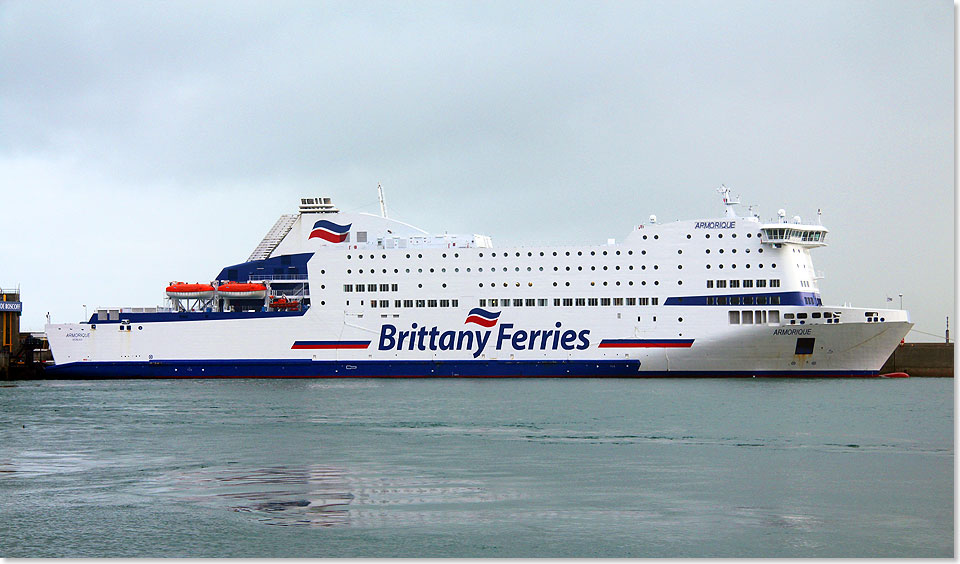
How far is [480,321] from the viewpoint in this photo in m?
34.1

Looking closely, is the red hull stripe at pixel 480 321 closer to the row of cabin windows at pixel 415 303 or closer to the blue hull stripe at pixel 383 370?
the row of cabin windows at pixel 415 303

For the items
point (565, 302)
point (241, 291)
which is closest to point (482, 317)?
point (565, 302)

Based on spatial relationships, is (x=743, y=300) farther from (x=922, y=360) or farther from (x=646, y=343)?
(x=922, y=360)

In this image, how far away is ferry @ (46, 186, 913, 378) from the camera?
32969mm

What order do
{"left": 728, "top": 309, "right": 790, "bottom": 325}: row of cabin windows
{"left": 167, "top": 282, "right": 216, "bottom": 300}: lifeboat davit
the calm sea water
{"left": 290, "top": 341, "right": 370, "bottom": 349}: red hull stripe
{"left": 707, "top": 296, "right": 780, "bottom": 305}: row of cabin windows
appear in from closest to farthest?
the calm sea water < {"left": 728, "top": 309, "right": 790, "bottom": 325}: row of cabin windows < {"left": 707, "top": 296, "right": 780, "bottom": 305}: row of cabin windows < {"left": 290, "top": 341, "right": 370, "bottom": 349}: red hull stripe < {"left": 167, "top": 282, "right": 216, "bottom": 300}: lifeboat davit

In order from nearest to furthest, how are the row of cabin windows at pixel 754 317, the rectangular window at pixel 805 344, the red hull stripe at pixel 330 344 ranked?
the rectangular window at pixel 805 344 < the row of cabin windows at pixel 754 317 < the red hull stripe at pixel 330 344

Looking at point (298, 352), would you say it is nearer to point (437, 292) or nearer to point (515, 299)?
point (437, 292)

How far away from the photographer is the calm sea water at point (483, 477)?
11.0 m

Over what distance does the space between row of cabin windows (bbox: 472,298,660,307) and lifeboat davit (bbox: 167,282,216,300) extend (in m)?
9.63

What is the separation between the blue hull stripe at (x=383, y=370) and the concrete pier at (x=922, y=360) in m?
6.66

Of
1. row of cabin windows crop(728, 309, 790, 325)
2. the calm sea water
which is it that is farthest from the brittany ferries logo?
the calm sea water

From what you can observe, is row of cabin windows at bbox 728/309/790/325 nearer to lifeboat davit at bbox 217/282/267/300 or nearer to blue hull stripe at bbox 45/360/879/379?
blue hull stripe at bbox 45/360/879/379

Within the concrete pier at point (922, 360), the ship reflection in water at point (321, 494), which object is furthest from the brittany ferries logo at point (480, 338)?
the ship reflection in water at point (321, 494)

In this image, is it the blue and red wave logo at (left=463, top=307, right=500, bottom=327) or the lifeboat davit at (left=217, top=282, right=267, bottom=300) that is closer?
the blue and red wave logo at (left=463, top=307, right=500, bottom=327)
